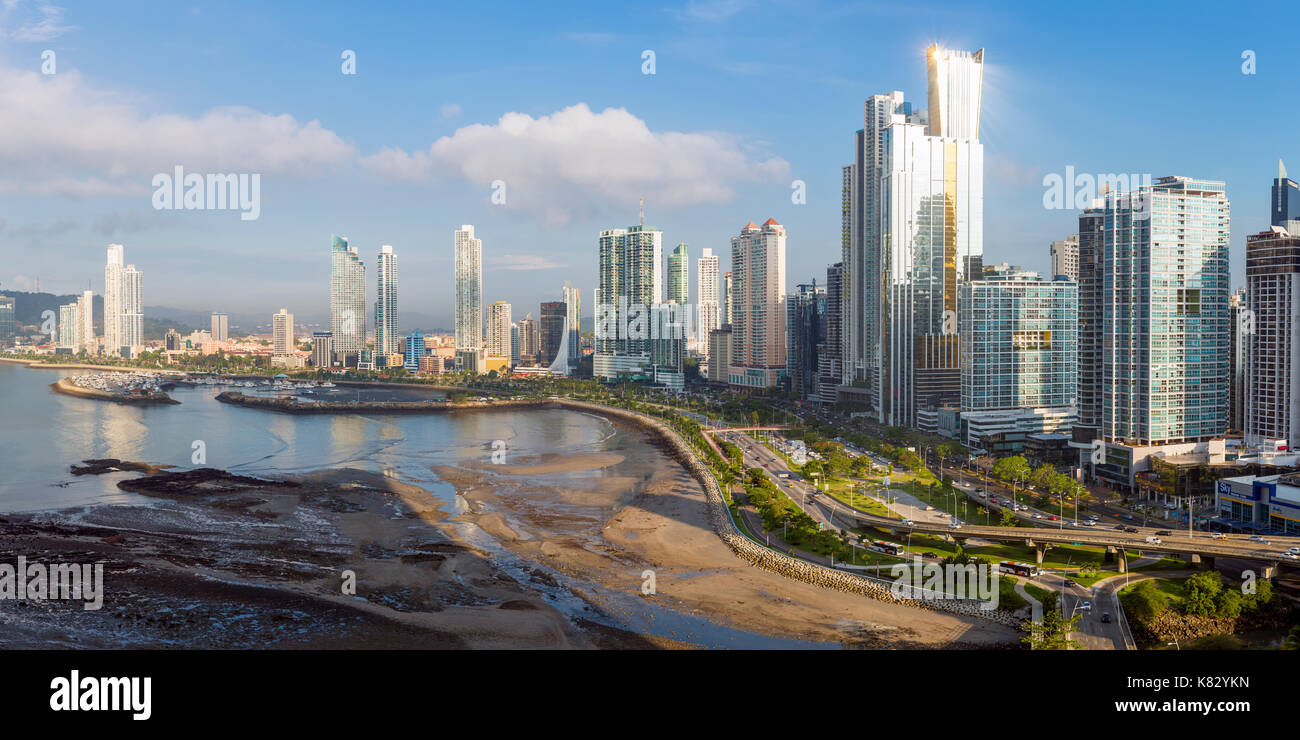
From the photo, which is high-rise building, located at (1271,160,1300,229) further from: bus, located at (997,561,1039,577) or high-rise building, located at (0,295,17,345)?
high-rise building, located at (0,295,17,345)

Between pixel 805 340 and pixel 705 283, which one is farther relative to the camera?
pixel 705 283

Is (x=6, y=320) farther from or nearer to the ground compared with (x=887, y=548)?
farther from the ground

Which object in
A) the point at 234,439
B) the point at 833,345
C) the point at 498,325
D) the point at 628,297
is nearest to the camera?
the point at 234,439

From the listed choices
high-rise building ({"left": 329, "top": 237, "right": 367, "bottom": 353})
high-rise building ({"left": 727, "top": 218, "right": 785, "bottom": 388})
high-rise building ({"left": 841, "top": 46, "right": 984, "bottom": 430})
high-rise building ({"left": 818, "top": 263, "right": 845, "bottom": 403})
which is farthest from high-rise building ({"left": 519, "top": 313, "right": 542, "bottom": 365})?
high-rise building ({"left": 841, "top": 46, "right": 984, "bottom": 430})

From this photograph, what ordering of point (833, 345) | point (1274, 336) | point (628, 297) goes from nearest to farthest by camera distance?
point (1274, 336) < point (833, 345) < point (628, 297)

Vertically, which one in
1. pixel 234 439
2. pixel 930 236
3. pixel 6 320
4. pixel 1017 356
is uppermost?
pixel 930 236

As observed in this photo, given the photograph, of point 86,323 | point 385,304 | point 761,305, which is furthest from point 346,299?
point 761,305

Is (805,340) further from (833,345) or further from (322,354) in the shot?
(322,354)

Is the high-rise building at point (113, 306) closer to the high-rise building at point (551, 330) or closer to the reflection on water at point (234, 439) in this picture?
the reflection on water at point (234, 439)
